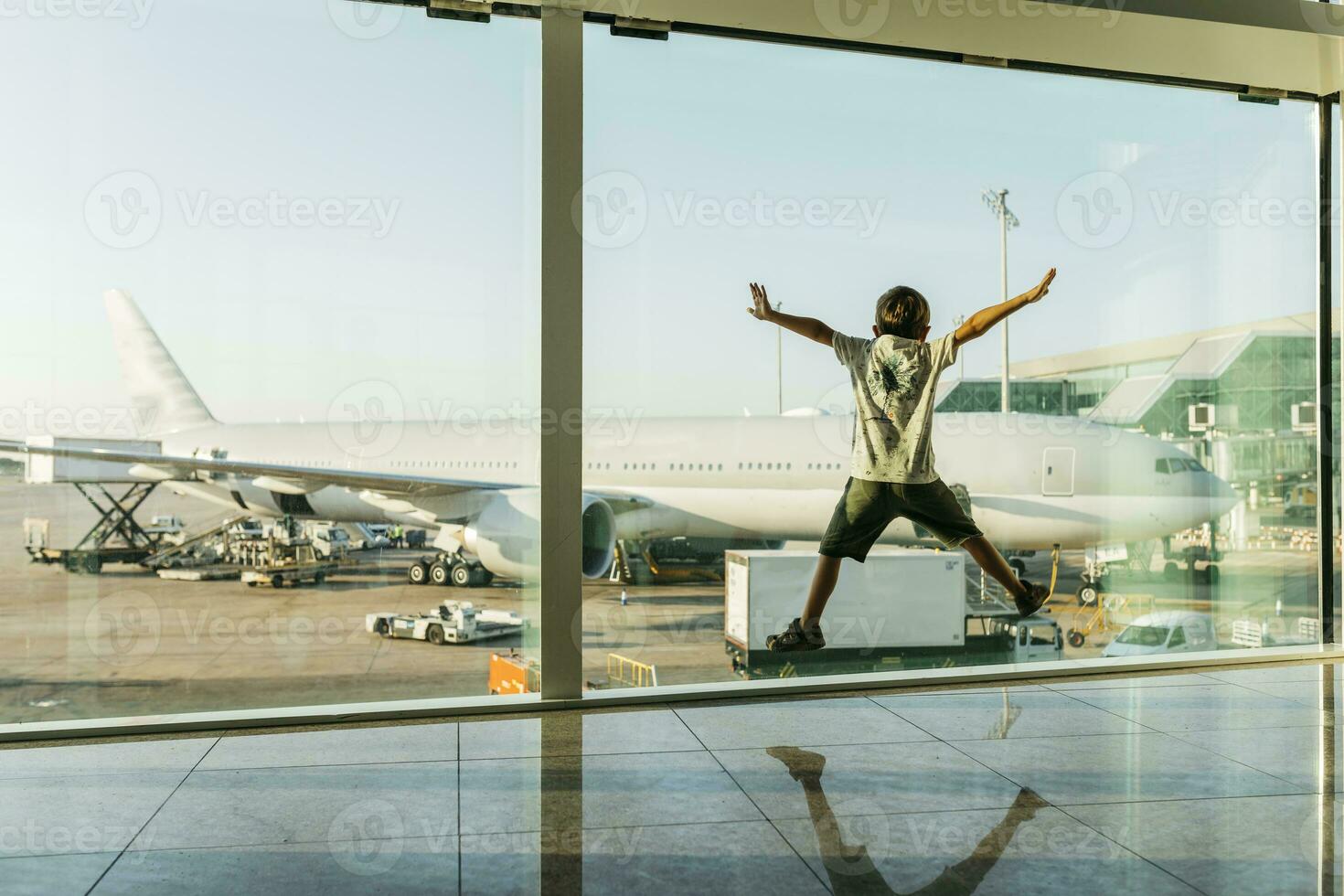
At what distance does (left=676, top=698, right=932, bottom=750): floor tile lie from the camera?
3244 millimetres

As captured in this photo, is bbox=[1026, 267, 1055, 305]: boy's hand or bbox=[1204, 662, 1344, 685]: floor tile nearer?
bbox=[1026, 267, 1055, 305]: boy's hand

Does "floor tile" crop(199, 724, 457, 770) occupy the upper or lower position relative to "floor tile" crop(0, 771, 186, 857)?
lower

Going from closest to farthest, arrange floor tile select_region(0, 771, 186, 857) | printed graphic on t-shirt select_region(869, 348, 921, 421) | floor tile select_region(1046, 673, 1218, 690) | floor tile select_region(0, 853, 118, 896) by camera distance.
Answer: floor tile select_region(0, 853, 118, 896), floor tile select_region(0, 771, 186, 857), printed graphic on t-shirt select_region(869, 348, 921, 421), floor tile select_region(1046, 673, 1218, 690)

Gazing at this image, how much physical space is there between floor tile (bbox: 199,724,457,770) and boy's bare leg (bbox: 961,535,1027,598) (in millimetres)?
1792

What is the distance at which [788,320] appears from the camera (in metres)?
3.05

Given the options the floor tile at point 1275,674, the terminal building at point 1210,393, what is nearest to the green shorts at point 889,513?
the floor tile at point 1275,674

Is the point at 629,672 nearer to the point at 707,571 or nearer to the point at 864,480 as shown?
the point at 707,571

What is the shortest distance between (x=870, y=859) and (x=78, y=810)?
6.86 ft

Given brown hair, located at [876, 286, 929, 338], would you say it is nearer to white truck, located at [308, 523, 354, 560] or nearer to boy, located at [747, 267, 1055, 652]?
boy, located at [747, 267, 1055, 652]

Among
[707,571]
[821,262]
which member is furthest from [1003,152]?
[707,571]

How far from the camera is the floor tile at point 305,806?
2375mm

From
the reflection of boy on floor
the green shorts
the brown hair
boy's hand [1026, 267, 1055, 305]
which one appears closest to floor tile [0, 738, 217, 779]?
the reflection of boy on floor

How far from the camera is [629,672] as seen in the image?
15.3 feet

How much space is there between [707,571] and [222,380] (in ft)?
→ 9.07
